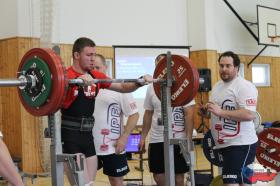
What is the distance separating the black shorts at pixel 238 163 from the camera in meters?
3.46

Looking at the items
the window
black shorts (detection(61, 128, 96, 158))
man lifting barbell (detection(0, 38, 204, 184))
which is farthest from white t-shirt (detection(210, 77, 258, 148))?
the window

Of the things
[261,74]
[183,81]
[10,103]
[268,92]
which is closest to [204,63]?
[261,74]

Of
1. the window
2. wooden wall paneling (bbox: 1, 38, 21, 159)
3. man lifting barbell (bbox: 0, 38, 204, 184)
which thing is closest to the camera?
man lifting barbell (bbox: 0, 38, 204, 184)

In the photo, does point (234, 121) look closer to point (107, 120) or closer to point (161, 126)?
point (161, 126)

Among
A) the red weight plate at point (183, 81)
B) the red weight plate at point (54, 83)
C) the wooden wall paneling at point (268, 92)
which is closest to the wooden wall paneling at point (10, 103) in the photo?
the red weight plate at point (183, 81)

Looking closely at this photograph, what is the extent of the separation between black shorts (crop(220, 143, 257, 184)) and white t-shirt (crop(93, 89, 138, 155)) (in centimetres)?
93

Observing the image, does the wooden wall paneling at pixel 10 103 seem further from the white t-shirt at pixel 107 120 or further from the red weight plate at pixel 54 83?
the red weight plate at pixel 54 83

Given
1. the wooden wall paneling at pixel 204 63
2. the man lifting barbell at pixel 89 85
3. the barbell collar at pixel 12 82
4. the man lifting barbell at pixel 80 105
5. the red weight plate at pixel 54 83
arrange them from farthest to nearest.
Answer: the wooden wall paneling at pixel 204 63 < the man lifting barbell at pixel 80 105 < the man lifting barbell at pixel 89 85 < the red weight plate at pixel 54 83 < the barbell collar at pixel 12 82

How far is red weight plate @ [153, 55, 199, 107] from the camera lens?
3.02 meters

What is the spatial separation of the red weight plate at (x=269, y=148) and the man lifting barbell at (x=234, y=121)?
441 millimetres

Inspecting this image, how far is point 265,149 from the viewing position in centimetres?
400

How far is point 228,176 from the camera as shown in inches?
137

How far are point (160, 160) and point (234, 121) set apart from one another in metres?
0.80

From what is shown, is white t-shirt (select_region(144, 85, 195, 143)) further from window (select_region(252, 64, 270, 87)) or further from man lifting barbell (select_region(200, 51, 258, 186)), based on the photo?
window (select_region(252, 64, 270, 87))
